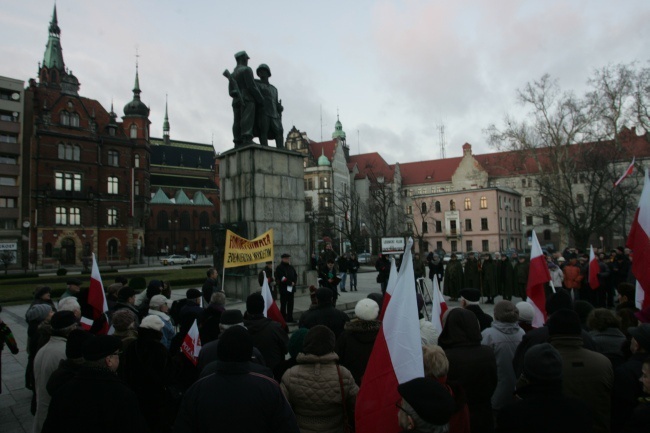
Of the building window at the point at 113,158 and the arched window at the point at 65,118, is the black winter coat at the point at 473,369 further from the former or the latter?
the building window at the point at 113,158

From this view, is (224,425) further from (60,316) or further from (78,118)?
(78,118)

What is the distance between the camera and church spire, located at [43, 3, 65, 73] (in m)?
65.9

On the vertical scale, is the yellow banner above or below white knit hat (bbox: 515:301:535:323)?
above

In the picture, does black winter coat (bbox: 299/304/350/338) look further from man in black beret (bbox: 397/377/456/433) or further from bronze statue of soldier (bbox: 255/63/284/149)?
bronze statue of soldier (bbox: 255/63/284/149)

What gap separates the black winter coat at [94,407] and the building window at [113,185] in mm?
62611

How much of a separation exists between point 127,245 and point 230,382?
62066 millimetres

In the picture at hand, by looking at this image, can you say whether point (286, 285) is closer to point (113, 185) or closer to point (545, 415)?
point (545, 415)

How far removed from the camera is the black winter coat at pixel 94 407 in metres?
2.82

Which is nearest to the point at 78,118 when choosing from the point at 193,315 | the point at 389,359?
the point at 193,315

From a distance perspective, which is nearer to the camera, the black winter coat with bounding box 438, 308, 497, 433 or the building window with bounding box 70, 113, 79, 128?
the black winter coat with bounding box 438, 308, 497, 433

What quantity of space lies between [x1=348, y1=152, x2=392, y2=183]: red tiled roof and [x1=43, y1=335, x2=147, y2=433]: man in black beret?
83.3 meters

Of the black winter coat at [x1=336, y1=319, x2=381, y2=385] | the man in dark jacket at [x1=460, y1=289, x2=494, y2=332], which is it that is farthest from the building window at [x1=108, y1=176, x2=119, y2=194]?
the black winter coat at [x1=336, y1=319, x2=381, y2=385]

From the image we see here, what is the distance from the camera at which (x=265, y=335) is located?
5.13 meters

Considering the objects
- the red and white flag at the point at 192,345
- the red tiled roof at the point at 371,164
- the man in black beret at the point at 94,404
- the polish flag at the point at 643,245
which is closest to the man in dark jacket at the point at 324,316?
the red and white flag at the point at 192,345
